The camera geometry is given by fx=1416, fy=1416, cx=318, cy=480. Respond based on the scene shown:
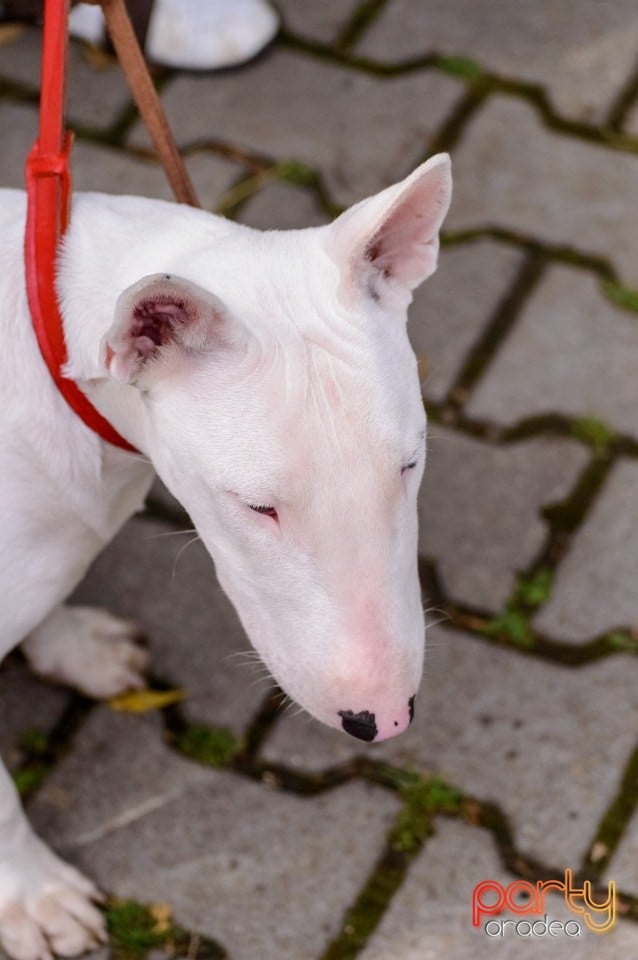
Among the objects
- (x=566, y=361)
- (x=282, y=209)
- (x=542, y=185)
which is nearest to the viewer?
(x=566, y=361)

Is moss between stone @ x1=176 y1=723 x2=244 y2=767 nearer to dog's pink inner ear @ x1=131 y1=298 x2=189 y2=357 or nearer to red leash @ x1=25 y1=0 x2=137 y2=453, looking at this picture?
red leash @ x1=25 y1=0 x2=137 y2=453

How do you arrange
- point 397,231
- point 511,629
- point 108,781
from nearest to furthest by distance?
point 397,231
point 108,781
point 511,629

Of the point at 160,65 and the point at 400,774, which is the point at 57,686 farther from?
the point at 160,65

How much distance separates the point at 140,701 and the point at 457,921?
74 centimetres

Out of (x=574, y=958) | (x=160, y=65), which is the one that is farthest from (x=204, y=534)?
(x=160, y=65)

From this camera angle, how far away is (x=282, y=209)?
3.62 meters

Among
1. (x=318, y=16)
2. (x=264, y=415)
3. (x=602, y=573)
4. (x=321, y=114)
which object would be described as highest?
(x=264, y=415)

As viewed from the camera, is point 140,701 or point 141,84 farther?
point 140,701

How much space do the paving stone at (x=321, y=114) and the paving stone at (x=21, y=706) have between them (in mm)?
1552

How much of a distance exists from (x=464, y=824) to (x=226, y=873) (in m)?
0.45
